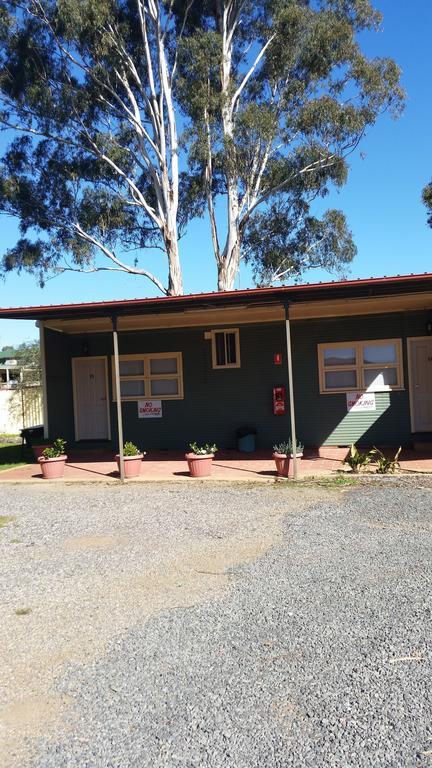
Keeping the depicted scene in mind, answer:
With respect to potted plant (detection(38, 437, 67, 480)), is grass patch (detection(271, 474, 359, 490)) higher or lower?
lower

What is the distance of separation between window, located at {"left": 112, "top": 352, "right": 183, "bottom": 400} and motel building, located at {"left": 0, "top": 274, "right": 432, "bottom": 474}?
23 mm

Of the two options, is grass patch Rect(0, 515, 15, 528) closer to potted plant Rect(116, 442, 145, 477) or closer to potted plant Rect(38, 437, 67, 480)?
potted plant Rect(116, 442, 145, 477)

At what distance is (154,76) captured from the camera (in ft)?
71.1

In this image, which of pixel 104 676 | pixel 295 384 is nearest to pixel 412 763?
pixel 104 676

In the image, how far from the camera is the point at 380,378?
1186 centimetres

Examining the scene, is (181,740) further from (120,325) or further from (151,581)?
(120,325)

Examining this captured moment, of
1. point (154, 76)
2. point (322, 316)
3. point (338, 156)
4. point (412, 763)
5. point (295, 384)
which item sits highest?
point (154, 76)

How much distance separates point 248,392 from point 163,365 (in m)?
2.01

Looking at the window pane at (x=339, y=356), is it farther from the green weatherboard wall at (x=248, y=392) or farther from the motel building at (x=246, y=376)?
the green weatherboard wall at (x=248, y=392)

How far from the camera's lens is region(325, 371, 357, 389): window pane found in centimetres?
1200

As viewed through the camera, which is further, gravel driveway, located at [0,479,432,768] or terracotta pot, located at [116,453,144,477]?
terracotta pot, located at [116,453,144,477]

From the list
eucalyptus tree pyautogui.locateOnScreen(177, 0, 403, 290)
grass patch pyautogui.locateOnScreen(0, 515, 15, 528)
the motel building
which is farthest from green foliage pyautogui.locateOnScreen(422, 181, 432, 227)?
grass patch pyautogui.locateOnScreen(0, 515, 15, 528)

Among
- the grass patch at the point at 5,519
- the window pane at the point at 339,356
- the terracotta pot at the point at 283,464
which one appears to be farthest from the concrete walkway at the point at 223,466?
the grass patch at the point at 5,519

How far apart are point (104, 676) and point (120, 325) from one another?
9.86 meters
